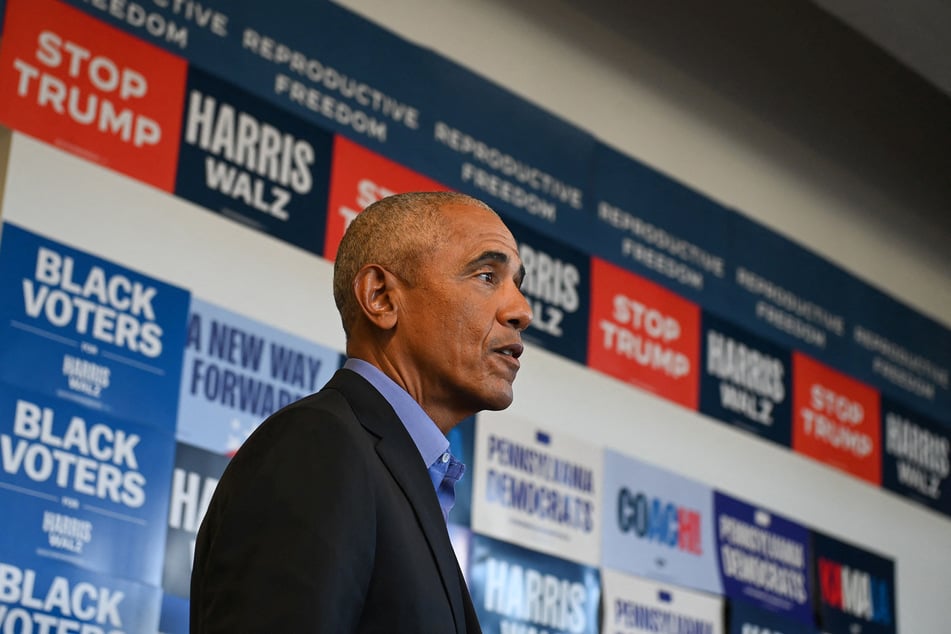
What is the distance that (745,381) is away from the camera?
199 inches

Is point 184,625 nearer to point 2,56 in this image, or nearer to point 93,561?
point 93,561

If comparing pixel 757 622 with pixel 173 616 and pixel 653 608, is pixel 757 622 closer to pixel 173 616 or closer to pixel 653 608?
pixel 653 608

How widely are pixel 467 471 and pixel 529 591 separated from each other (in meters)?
0.41

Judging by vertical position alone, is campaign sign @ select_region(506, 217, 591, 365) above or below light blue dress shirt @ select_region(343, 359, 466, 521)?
above

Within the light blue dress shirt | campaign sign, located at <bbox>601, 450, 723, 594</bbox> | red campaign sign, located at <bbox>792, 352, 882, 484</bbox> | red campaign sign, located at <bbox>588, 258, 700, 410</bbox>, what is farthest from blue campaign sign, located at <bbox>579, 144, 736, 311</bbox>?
the light blue dress shirt

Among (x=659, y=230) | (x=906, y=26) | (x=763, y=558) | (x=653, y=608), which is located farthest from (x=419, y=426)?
(x=906, y=26)

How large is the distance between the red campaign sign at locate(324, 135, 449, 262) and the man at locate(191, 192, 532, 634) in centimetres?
188

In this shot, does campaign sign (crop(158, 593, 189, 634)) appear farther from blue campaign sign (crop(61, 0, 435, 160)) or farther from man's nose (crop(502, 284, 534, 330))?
man's nose (crop(502, 284, 534, 330))

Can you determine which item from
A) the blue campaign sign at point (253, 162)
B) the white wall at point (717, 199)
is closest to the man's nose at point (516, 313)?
the blue campaign sign at point (253, 162)

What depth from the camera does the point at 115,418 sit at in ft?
10.3

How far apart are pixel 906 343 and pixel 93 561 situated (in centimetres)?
383

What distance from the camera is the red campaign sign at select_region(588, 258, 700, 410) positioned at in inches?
180

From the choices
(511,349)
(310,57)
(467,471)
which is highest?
(310,57)

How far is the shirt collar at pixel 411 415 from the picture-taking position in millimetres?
1755
